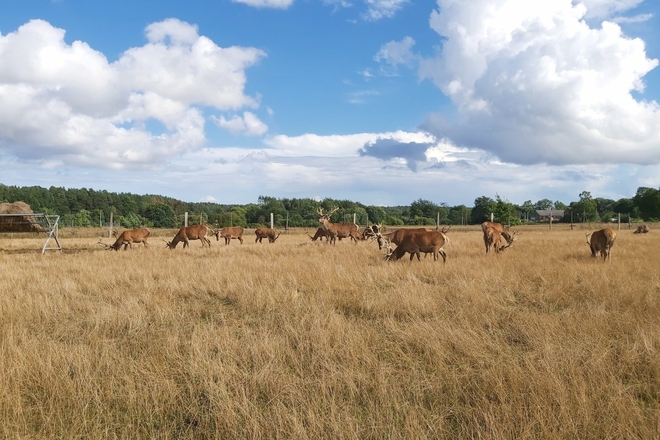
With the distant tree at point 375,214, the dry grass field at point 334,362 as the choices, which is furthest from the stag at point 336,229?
the distant tree at point 375,214

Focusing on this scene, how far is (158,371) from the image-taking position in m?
4.65

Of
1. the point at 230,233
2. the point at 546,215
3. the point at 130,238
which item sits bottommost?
the point at 130,238

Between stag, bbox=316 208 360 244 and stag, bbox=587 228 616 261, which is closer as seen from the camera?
stag, bbox=587 228 616 261

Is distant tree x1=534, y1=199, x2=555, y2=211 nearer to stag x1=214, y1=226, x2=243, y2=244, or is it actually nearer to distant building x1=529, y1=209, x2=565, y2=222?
distant building x1=529, y1=209, x2=565, y2=222

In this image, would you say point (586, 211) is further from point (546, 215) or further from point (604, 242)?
Answer: point (604, 242)

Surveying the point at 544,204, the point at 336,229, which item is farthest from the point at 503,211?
Answer: the point at 544,204

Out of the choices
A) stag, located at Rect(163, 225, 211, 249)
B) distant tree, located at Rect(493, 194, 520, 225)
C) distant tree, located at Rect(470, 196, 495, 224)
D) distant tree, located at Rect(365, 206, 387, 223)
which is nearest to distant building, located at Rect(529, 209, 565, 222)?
distant tree, located at Rect(470, 196, 495, 224)

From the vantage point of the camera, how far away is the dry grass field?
12.0 feet

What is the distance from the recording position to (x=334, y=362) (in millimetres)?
4910

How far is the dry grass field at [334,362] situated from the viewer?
3646mm

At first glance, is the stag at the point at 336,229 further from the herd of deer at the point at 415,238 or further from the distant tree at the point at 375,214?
the distant tree at the point at 375,214

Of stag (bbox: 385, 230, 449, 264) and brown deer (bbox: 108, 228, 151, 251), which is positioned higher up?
stag (bbox: 385, 230, 449, 264)

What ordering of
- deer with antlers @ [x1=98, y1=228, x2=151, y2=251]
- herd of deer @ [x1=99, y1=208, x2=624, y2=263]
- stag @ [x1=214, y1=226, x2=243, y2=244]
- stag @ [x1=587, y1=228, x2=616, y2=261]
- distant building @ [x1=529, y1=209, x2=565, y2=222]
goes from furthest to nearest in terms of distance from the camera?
distant building @ [x1=529, y1=209, x2=565, y2=222]
stag @ [x1=214, y1=226, x2=243, y2=244]
deer with antlers @ [x1=98, y1=228, x2=151, y2=251]
herd of deer @ [x1=99, y1=208, x2=624, y2=263]
stag @ [x1=587, y1=228, x2=616, y2=261]

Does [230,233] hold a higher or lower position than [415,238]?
lower
